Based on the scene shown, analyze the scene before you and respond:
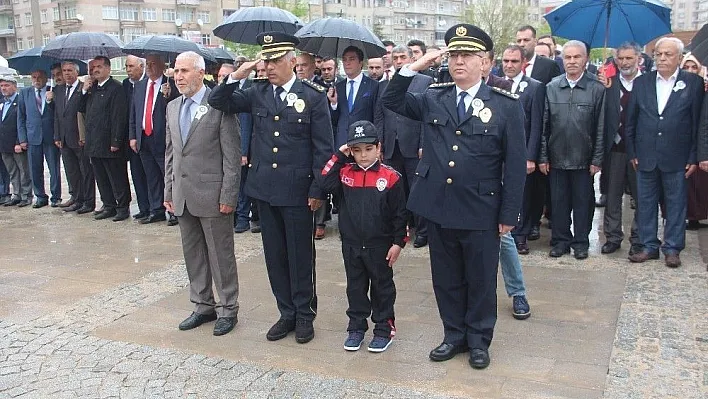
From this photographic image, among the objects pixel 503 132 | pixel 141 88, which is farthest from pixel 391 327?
pixel 141 88

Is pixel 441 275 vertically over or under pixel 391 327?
over

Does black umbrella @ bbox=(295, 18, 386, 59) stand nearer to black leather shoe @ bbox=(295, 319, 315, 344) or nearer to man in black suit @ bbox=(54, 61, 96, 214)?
black leather shoe @ bbox=(295, 319, 315, 344)

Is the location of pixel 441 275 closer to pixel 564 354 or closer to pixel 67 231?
pixel 564 354

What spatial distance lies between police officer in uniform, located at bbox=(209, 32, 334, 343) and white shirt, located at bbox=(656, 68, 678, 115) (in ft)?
11.7

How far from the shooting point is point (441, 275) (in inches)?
181

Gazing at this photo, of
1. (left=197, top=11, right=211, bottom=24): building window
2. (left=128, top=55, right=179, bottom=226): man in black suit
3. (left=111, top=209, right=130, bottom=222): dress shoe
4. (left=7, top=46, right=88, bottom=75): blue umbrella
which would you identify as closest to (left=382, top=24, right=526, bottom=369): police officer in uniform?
(left=128, top=55, right=179, bottom=226): man in black suit

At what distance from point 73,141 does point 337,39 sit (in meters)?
4.91

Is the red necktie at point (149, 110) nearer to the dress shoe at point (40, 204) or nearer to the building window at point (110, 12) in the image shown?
the dress shoe at point (40, 204)

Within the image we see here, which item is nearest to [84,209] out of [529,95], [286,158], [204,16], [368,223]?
[286,158]

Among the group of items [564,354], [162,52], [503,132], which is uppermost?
[162,52]

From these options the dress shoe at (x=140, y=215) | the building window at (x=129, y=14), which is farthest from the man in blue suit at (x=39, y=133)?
the building window at (x=129, y=14)

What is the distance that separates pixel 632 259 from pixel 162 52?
5885 mm

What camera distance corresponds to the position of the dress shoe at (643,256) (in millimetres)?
6758

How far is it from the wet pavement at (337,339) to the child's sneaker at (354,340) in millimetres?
88
